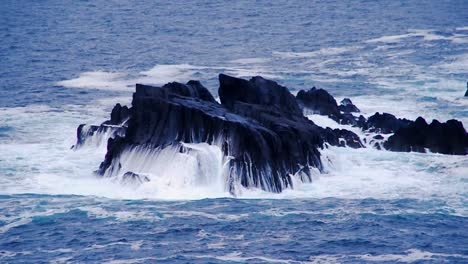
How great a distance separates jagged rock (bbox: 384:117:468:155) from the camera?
70.3 meters

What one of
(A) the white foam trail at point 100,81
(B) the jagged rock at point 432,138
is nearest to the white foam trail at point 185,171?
(B) the jagged rock at point 432,138

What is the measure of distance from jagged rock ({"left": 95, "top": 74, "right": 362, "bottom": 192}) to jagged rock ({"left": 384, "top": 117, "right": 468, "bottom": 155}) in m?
6.12

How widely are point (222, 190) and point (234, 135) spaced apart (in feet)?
12.6

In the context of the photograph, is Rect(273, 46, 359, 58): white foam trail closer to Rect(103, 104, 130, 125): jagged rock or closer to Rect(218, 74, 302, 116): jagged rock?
Rect(218, 74, 302, 116): jagged rock

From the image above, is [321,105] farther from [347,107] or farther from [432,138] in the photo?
[432,138]

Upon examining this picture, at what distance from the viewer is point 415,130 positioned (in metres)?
71.6

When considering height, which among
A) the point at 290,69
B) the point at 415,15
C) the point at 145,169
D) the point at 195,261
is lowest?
the point at 195,261

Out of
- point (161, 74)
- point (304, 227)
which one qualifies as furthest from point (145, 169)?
point (161, 74)

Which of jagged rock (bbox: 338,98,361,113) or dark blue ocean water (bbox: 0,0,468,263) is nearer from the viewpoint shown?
dark blue ocean water (bbox: 0,0,468,263)

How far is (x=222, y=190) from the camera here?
6128cm

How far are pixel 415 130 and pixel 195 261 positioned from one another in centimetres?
2731

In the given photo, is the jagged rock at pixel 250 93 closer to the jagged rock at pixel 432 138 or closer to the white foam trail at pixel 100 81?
the jagged rock at pixel 432 138

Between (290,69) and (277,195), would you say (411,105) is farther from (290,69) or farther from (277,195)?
(277,195)

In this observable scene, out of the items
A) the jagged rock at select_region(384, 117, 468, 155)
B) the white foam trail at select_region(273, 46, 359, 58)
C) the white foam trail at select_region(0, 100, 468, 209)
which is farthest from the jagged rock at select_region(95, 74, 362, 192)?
the white foam trail at select_region(273, 46, 359, 58)
